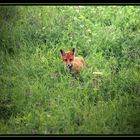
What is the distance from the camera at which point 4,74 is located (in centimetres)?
491

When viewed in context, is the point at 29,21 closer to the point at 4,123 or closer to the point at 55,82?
the point at 55,82

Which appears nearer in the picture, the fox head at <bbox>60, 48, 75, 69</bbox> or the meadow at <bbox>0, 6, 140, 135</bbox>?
the meadow at <bbox>0, 6, 140, 135</bbox>

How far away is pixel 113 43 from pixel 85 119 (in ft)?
2.98

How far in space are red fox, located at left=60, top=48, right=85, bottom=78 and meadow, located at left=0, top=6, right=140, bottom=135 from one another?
0.20ft

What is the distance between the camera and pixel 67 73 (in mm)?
5070

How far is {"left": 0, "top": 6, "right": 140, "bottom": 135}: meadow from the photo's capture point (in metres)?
4.79

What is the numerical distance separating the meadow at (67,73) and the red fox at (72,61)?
2.4 inches

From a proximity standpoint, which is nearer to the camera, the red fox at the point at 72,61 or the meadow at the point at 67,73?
the meadow at the point at 67,73

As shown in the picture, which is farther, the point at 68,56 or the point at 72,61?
the point at 72,61

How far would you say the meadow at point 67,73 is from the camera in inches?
189

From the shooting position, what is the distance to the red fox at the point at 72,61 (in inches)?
194

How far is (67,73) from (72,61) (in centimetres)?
15

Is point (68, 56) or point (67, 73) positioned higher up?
point (68, 56)

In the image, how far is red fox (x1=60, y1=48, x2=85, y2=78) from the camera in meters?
4.94
